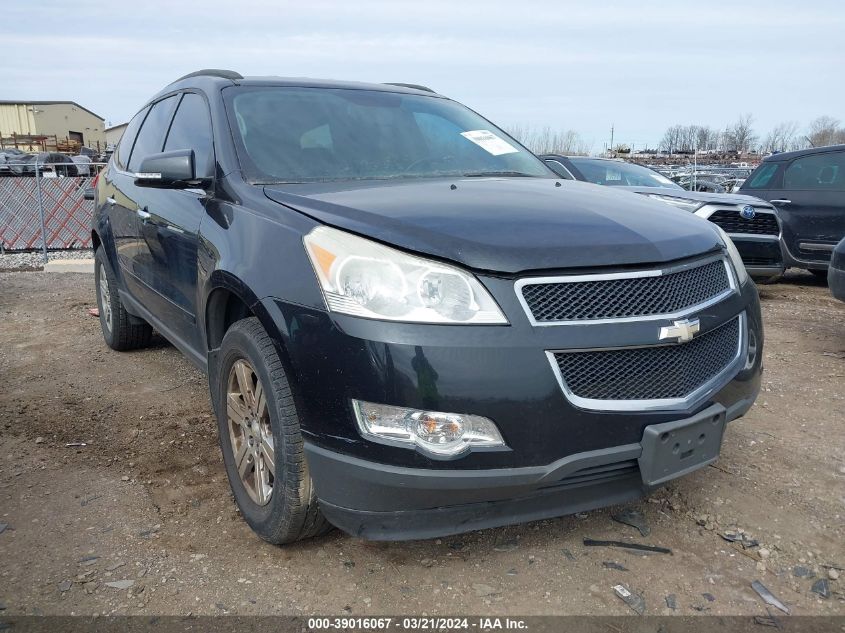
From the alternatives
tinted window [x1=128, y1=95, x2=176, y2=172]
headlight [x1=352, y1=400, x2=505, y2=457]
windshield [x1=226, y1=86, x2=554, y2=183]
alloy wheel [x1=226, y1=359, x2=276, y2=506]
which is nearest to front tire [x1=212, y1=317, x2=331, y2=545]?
alloy wheel [x1=226, y1=359, x2=276, y2=506]

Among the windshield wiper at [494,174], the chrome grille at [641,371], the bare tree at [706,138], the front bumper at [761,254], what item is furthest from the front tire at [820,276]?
the bare tree at [706,138]

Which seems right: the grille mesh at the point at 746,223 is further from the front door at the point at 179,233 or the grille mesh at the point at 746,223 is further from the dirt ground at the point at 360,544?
the front door at the point at 179,233

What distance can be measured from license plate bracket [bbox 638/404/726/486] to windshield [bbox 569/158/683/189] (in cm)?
606

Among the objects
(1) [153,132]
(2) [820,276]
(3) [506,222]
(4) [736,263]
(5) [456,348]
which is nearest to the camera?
(5) [456,348]

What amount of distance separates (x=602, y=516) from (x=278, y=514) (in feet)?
4.09

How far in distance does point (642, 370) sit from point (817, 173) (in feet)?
24.7

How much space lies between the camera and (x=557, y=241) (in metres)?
2.11

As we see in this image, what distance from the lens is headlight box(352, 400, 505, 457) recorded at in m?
1.96

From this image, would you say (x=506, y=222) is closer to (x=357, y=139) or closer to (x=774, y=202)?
(x=357, y=139)

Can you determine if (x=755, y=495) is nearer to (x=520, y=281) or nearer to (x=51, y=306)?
(x=520, y=281)

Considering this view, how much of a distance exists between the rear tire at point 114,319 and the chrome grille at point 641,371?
3667 millimetres

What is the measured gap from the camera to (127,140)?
4.83 metres

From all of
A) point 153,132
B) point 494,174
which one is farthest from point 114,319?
point 494,174

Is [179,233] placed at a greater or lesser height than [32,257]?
greater
